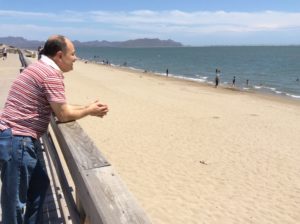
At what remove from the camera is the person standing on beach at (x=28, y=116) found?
8.61ft

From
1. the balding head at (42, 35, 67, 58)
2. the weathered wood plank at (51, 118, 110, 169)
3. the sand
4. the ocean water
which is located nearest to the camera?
the weathered wood plank at (51, 118, 110, 169)

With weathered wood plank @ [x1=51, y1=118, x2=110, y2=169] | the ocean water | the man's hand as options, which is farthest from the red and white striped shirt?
the ocean water

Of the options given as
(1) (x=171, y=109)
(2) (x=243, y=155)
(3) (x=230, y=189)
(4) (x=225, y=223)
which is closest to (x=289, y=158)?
(2) (x=243, y=155)

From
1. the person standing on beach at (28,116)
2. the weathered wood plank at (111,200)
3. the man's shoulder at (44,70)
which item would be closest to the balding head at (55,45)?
the person standing on beach at (28,116)

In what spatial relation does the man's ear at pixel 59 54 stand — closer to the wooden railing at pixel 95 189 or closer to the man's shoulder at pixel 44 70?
the man's shoulder at pixel 44 70

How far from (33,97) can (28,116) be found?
0.14 meters

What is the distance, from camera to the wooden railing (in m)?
1.56

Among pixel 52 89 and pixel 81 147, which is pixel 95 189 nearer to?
pixel 81 147

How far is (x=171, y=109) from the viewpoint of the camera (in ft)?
60.3

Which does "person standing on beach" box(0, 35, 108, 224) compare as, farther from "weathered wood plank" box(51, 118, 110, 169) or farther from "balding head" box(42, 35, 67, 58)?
"weathered wood plank" box(51, 118, 110, 169)

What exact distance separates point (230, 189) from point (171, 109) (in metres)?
10.7

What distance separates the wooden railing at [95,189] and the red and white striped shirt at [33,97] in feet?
0.72

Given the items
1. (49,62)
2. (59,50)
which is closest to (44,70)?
(49,62)

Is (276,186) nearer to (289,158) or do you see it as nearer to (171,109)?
(289,158)
